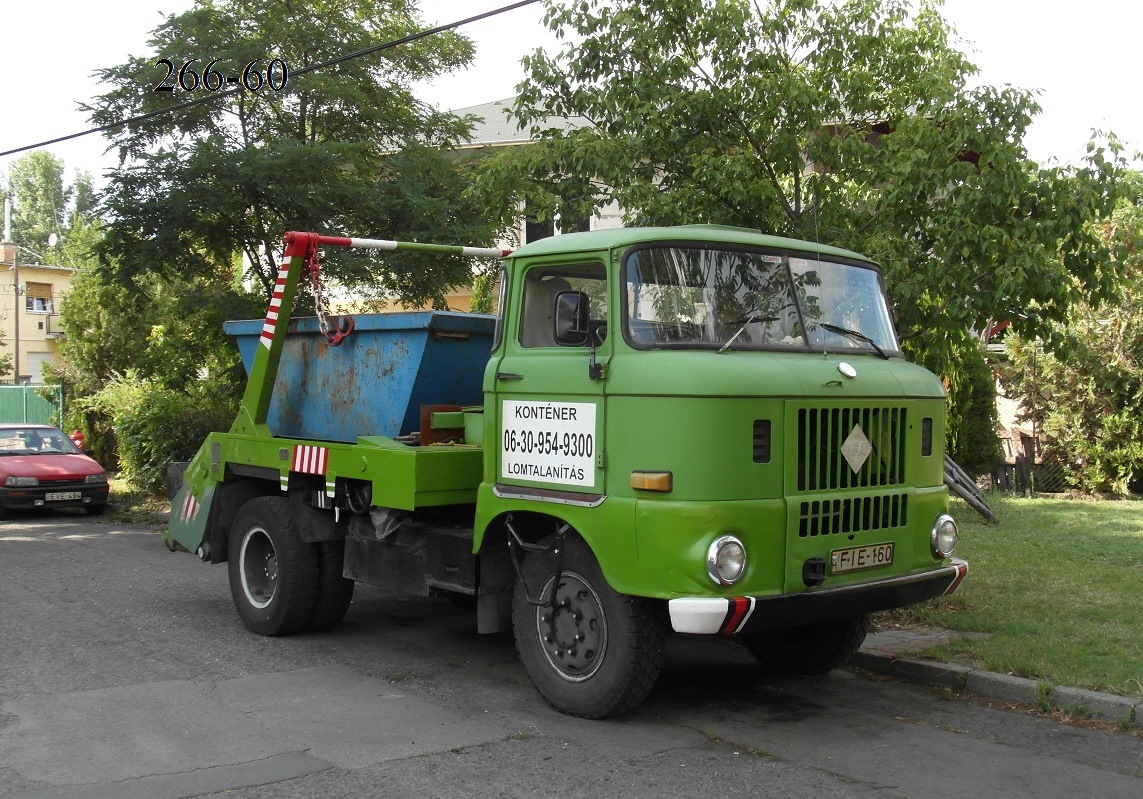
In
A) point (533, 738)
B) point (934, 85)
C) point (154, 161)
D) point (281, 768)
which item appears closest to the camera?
point (281, 768)

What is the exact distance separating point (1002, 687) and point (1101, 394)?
1249cm

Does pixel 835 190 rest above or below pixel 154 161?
below

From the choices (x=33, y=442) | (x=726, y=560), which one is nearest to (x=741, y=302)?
(x=726, y=560)

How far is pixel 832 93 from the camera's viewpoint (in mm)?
9297

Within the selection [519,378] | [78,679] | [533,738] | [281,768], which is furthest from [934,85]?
[78,679]

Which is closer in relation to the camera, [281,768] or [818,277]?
[281,768]

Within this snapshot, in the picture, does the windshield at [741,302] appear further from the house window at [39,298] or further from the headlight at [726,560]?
the house window at [39,298]

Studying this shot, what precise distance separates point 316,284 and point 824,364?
362 centimetres

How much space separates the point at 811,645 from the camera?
7.12 metres

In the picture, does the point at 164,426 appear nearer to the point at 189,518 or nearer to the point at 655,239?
the point at 189,518

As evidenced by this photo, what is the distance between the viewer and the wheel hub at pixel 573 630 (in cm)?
605

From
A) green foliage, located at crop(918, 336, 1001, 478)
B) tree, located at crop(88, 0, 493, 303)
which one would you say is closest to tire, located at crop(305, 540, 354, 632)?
tree, located at crop(88, 0, 493, 303)

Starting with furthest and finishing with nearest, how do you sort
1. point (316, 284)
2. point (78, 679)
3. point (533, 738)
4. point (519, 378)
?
point (316, 284) < point (78, 679) < point (519, 378) < point (533, 738)

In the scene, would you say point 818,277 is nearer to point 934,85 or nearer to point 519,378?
point 519,378
